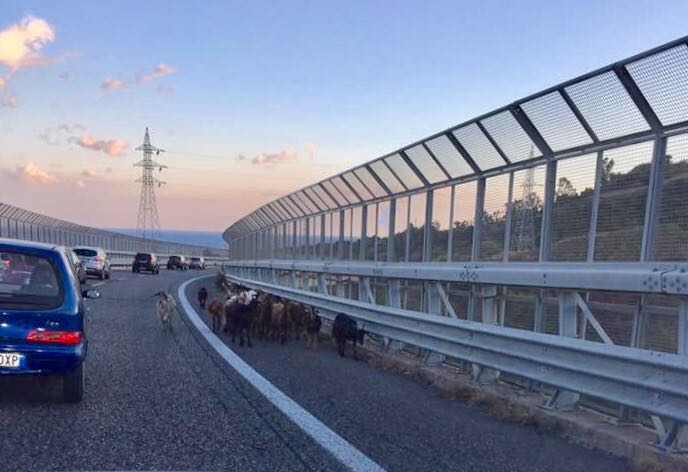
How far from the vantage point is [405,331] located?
8.95 metres

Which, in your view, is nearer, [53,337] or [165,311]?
[53,337]

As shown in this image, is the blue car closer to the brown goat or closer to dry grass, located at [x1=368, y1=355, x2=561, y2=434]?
dry grass, located at [x1=368, y1=355, x2=561, y2=434]

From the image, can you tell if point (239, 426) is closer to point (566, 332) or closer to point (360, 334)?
point (566, 332)

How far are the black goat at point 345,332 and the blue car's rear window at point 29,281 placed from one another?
4.63m

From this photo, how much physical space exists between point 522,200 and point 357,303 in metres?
2.90

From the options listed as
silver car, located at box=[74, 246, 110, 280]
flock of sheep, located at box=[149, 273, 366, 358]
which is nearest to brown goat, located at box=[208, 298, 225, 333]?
flock of sheep, located at box=[149, 273, 366, 358]

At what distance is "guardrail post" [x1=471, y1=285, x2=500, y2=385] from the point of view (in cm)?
759

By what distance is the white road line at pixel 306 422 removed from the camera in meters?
4.99

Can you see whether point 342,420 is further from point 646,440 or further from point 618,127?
point 618,127

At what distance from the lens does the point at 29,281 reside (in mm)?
6754

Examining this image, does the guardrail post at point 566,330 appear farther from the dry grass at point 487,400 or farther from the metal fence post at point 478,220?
the metal fence post at point 478,220

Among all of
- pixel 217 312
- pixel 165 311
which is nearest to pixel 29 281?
pixel 165 311

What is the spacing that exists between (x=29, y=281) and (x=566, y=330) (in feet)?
16.3

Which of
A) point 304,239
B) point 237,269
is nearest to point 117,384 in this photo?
point 304,239
